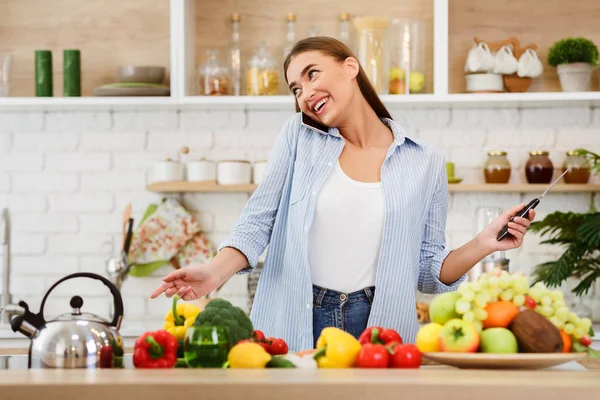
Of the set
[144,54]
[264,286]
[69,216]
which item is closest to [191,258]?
[69,216]

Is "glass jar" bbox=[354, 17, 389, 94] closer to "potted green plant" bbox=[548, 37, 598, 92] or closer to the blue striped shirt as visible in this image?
"potted green plant" bbox=[548, 37, 598, 92]

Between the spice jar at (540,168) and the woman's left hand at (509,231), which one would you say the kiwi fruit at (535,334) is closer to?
the woman's left hand at (509,231)

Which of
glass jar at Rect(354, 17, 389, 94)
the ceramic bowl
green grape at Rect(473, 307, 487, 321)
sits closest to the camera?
green grape at Rect(473, 307, 487, 321)

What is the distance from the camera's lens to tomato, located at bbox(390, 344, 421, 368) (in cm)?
134

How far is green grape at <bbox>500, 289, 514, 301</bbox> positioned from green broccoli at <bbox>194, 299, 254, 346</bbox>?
0.44 m

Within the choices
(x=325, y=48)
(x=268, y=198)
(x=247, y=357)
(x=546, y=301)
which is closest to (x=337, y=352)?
(x=247, y=357)

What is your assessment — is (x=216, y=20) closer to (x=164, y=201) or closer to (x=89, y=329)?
(x=164, y=201)

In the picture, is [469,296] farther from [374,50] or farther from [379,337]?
[374,50]

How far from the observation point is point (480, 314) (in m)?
1.39

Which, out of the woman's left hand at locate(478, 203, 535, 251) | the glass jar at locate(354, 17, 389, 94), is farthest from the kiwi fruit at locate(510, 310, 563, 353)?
the glass jar at locate(354, 17, 389, 94)

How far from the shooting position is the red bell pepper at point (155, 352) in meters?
1.36

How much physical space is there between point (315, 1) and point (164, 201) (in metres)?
1.09

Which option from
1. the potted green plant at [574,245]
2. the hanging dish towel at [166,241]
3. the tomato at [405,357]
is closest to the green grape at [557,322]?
the tomato at [405,357]

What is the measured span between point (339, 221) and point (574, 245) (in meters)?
1.49
